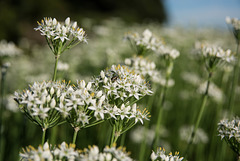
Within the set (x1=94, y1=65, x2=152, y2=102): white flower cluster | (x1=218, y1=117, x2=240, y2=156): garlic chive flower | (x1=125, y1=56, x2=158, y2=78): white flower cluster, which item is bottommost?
(x1=218, y1=117, x2=240, y2=156): garlic chive flower

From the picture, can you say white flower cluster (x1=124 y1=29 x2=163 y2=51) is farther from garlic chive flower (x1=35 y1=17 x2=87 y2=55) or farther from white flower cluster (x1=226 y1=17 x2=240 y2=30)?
garlic chive flower (x1=35 y1=17 x2=87 y2=55)

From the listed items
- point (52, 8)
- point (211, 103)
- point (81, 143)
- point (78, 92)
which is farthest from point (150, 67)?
point (52, 8)

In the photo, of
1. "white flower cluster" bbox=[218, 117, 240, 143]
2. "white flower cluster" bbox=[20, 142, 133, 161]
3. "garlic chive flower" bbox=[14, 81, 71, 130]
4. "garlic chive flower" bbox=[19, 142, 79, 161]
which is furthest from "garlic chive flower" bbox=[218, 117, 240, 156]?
"garlic chive flower" bbox=[14, 81, 71, 130]

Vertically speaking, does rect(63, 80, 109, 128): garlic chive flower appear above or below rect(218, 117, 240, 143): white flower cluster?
above

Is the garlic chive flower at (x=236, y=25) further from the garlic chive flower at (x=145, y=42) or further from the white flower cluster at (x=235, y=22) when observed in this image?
the garlic chive flower at (x=145, y=42)

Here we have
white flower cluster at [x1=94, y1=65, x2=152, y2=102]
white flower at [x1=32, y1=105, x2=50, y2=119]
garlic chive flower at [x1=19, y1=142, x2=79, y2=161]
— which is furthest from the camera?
white flower cluster at [x1=94, y1=65, x2=152, y2=102]

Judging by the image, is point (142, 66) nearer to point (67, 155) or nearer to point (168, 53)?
point (168, 53)
